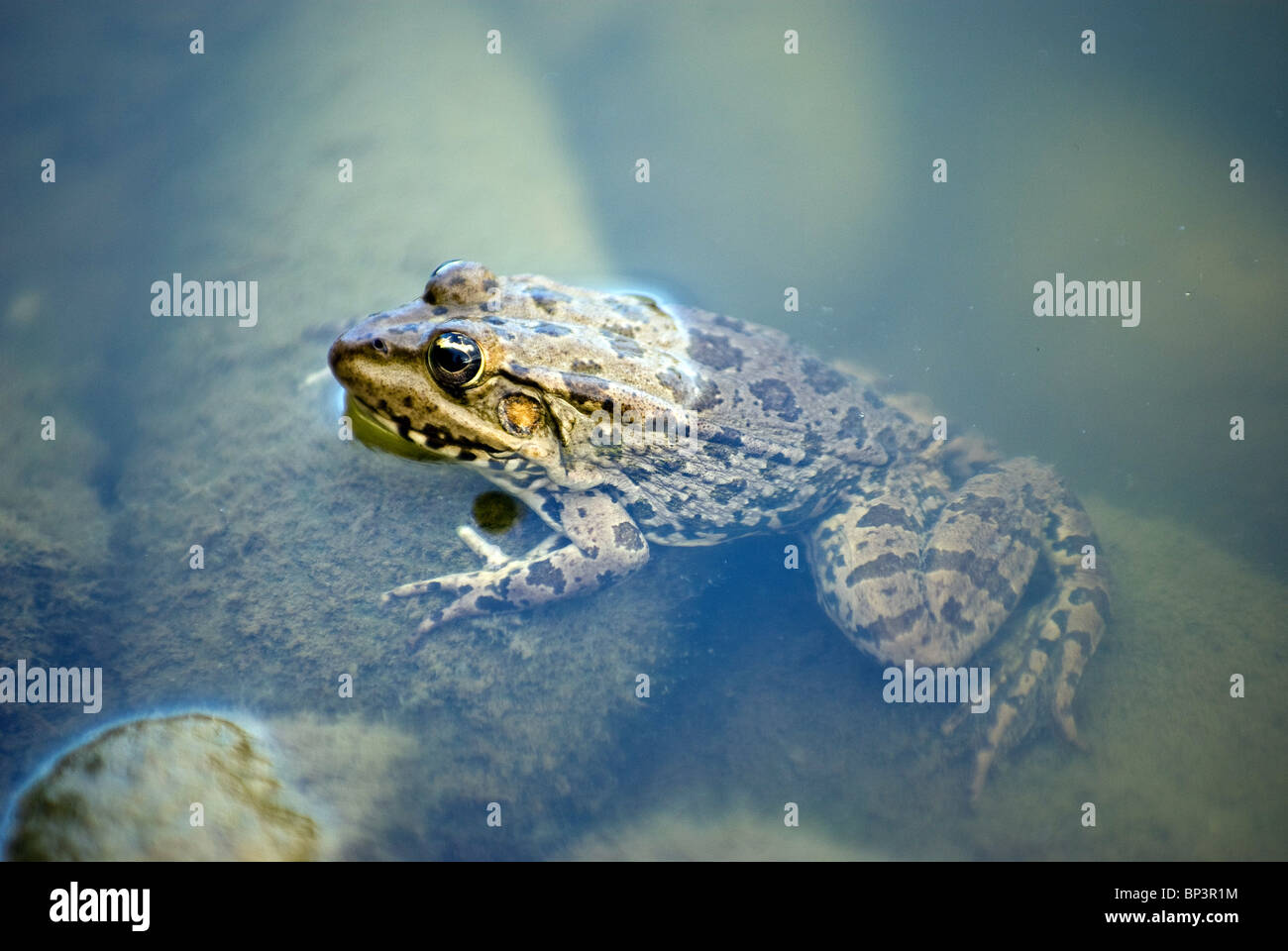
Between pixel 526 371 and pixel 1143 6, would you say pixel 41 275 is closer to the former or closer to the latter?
pixel 526 371

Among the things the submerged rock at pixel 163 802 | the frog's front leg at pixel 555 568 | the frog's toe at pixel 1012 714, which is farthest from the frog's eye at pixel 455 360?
the frog's toe at pixel 1012 714

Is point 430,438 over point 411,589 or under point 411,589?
over

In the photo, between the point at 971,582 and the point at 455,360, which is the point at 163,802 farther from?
the point at 971,582

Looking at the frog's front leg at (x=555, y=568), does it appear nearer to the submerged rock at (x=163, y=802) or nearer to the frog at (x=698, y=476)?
the frog at (x=698, y=476)

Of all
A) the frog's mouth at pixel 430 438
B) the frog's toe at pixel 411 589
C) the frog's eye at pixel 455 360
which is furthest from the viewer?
the frog's mouth at pixel 430 438

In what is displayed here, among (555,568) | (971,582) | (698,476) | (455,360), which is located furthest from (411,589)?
(971,582)

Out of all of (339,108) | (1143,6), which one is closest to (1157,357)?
(1143,6)
